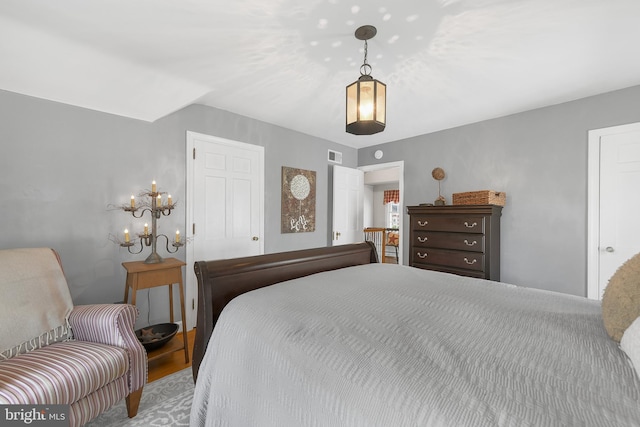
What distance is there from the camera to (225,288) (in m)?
1.45

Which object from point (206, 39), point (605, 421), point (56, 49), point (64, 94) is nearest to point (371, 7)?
point (206, 39)

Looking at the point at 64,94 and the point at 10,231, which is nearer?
the point at 10,231

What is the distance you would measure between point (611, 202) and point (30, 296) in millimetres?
4657

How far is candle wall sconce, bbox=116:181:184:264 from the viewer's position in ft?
7.59

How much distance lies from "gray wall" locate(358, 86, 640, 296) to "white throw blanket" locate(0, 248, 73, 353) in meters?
3.99

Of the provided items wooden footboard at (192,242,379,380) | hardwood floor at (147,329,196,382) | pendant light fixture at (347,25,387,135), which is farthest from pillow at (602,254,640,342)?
hardwood floor at (147,329,196,382)

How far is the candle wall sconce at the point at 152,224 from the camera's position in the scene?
231 centimetres

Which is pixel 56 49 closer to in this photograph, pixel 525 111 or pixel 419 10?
pixel 419 10

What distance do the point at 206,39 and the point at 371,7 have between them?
111 cm

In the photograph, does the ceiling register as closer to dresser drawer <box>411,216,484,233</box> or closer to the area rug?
dresser drawer <box>411,216,484,233</box>

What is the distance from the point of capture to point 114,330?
1.61m

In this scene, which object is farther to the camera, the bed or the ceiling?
the ceiling

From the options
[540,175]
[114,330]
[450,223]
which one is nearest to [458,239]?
[450,223]

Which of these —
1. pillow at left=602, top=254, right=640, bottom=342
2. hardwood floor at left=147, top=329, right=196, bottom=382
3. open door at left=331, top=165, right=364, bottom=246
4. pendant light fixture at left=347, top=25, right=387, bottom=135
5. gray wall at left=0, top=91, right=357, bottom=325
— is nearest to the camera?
pillow at left=602, top=254, right=640, bottom=342
